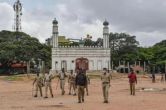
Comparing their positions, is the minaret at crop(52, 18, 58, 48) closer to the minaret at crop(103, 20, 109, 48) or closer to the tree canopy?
the tree canopy

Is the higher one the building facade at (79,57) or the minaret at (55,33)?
the minaret at (55,33)

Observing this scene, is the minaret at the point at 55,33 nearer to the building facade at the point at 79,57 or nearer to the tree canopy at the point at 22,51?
the building facade at the point at 79,57

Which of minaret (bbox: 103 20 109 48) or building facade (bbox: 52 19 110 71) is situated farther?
minaret (bbox: 103 20 109 48)

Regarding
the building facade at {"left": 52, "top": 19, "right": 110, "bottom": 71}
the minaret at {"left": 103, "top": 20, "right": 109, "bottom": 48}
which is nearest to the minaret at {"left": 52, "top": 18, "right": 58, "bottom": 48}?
the building facade at {"left": 52, "top": 19, "right": 110, "bottom": 71}

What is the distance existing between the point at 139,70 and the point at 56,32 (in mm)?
16336

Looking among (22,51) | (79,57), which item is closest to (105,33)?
(79,57)

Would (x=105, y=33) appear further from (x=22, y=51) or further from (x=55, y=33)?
(x=22, y=51)

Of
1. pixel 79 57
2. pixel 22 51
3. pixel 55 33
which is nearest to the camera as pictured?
pixel 79 57

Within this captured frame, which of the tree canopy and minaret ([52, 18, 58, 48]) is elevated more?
minaret ([52, 18, 58, 48])

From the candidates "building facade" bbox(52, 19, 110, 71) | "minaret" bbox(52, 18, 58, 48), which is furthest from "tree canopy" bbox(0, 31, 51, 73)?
"building facade" bbox(52, 19, 110, 71)

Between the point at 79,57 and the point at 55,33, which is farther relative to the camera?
the point at 55,33

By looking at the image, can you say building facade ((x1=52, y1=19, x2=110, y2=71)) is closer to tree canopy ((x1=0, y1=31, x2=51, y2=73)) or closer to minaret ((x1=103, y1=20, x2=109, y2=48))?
minaret ((x1=103, y1=20, x2=109, y2=48))

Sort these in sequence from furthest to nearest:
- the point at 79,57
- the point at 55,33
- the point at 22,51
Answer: the point at 55,33 < the point at 22,51 < the point at 79,57

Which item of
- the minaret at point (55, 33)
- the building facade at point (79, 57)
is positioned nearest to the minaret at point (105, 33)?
the building facade at point (79, 57)
